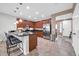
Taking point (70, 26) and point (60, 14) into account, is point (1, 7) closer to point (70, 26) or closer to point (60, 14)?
point (60, 14)

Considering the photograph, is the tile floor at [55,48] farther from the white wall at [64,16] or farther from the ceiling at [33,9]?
the ceiling at [33,9]

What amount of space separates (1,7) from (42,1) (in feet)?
3.23

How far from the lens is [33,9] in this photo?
2.56 meters

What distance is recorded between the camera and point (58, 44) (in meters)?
2.91

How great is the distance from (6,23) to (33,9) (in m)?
0.76

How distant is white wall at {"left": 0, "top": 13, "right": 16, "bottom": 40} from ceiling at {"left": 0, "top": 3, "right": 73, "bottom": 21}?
4.0 inches

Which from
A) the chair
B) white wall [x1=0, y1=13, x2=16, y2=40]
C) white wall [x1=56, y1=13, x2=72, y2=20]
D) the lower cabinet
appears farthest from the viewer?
the lower cabinet

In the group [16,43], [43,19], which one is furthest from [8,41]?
[43,19]

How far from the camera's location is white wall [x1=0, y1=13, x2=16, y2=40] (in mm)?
2387

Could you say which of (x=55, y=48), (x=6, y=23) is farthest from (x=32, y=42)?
(x=6, y=23)

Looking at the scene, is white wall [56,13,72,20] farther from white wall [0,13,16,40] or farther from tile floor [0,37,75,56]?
white wall [0,13,16,40]

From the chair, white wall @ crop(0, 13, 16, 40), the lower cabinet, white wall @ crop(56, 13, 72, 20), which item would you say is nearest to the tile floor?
the chair

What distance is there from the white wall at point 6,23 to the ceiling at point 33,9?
0.33ft

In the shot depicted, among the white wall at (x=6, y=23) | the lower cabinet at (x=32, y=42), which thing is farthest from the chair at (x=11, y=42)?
the lower cabinet at (x=32, y=42)
